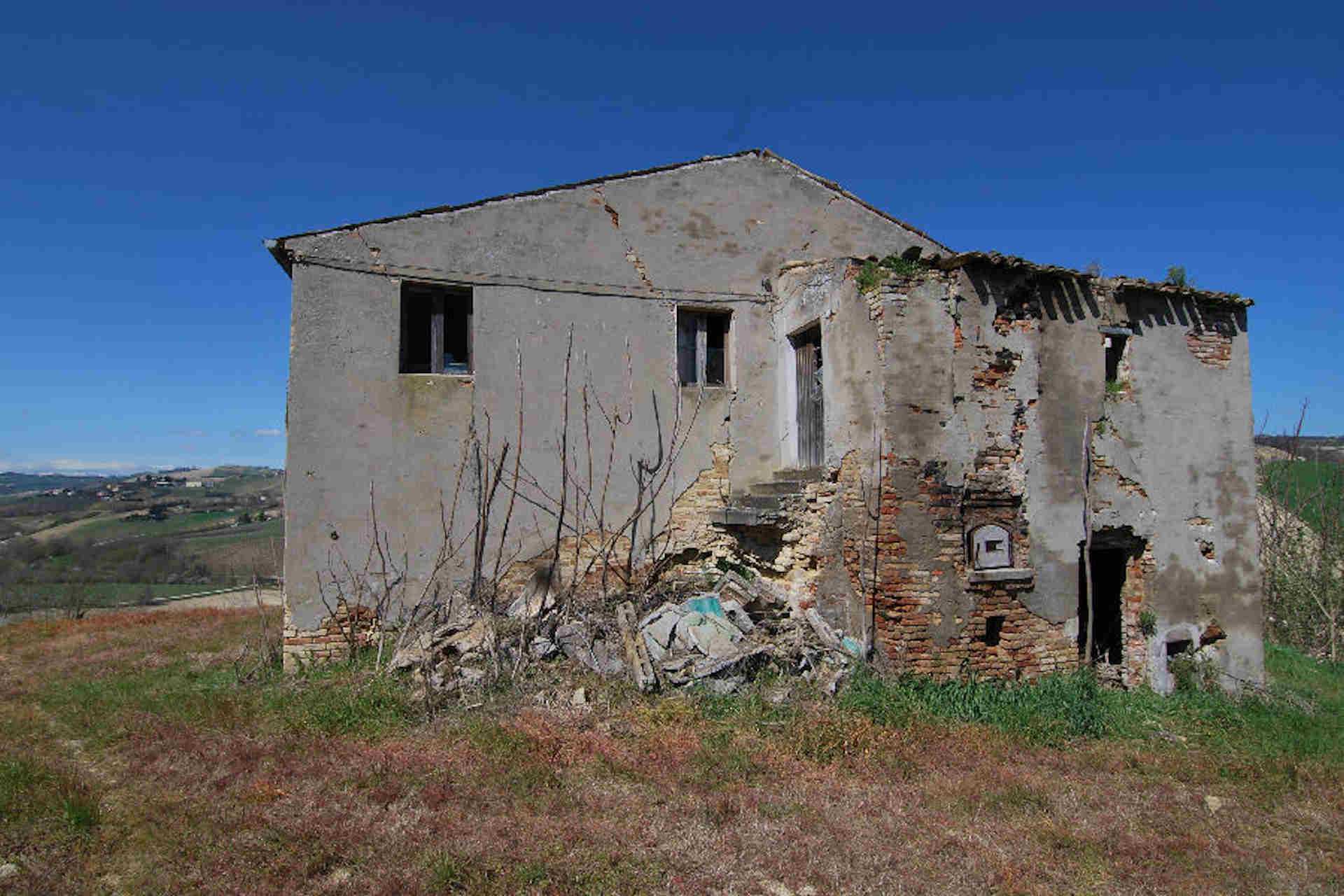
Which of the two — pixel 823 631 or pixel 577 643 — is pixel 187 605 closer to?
pixel 577 643

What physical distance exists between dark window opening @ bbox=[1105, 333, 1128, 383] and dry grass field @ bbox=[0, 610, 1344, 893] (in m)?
3.99

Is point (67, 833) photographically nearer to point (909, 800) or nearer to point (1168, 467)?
point (909, 800)

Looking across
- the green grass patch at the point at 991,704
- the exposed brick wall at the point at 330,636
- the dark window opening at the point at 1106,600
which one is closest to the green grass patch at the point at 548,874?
the green grass patch at the point at 991,704

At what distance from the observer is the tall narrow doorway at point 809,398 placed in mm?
10227

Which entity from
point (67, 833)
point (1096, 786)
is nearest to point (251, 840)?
point (67, 833)

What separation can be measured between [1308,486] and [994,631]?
644 inches

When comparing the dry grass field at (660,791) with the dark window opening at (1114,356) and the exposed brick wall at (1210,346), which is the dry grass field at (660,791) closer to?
the dark window opening at (1114,356)

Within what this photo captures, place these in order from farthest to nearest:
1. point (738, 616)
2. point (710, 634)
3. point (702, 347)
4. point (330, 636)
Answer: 1. point (702, 347)
2. point (330, 636)
3. point (738, 616)
4. point (710, 634)

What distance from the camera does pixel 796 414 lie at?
35.4ft

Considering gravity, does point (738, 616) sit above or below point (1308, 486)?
below

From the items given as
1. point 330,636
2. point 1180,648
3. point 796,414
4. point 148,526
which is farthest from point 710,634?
point 148,526

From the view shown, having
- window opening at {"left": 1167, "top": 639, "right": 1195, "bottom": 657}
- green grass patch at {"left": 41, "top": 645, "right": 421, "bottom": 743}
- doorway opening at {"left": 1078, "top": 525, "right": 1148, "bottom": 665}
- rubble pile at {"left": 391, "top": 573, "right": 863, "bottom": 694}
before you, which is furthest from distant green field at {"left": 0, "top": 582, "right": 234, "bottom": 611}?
window opening at {"left": 1167, "top": 639, "right": 1195, "bottom": 657}

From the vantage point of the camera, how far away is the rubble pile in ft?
26.6

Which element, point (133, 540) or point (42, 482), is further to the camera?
point (42, 482)
